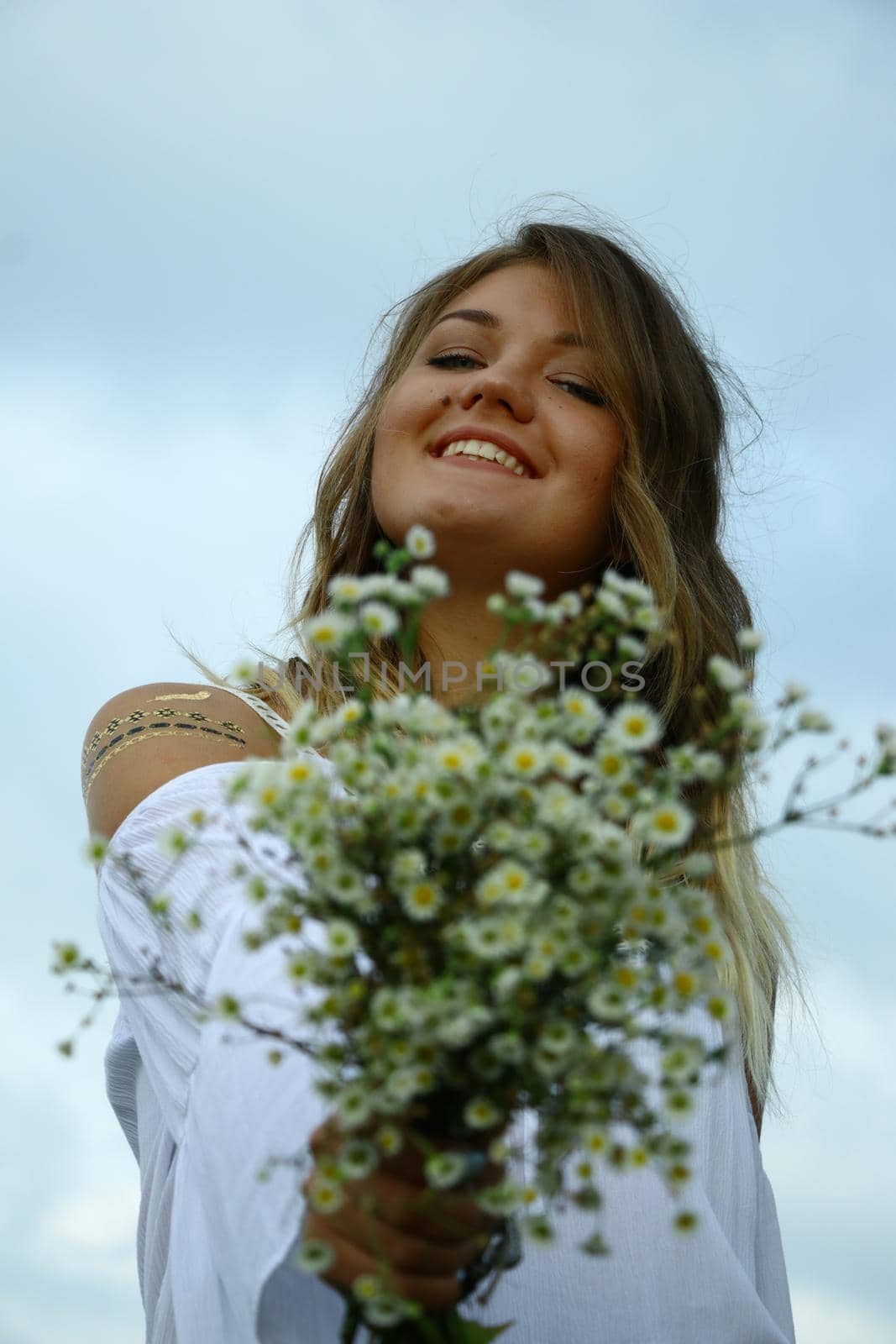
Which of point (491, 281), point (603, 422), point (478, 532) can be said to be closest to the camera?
point (478, 532)

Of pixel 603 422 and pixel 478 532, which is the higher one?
pixel 603 422

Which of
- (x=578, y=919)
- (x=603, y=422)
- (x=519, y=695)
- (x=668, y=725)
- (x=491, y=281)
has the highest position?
(x=491, y=281)

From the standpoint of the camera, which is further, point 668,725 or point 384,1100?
point 668,725

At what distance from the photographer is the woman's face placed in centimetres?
304

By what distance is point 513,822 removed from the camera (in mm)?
1315

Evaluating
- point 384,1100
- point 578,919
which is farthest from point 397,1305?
point 578,919

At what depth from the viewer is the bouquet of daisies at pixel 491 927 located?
124cm

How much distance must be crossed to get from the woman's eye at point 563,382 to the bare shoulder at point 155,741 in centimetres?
104

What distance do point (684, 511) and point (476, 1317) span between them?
225 cm

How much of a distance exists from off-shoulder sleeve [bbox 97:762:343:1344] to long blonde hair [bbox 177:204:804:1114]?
826mm

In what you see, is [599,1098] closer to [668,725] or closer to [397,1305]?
[397,1305]

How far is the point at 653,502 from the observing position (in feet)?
11.0

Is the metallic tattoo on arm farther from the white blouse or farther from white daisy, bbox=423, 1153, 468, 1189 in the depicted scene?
white daisy, bbox=423, 1153, 468, 1189

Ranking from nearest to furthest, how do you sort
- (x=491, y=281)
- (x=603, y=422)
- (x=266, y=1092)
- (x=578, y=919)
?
(x=578, y=919)
(x=266, y=1092)
(x=603, y=422)
(x=491, y=281)
